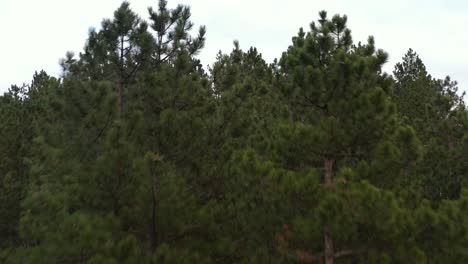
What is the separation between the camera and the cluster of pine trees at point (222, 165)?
686cm

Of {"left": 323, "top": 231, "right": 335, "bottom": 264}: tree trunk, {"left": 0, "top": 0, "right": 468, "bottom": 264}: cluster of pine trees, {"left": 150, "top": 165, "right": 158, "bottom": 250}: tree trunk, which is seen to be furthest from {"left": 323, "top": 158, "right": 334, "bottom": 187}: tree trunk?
{"left": 150, "top": 165, "right": 158, "bottom": 250}: tree trunk

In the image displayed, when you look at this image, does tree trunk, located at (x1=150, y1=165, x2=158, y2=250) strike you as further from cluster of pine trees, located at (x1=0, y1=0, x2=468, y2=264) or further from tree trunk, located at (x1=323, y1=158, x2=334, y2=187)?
tree trunk, located at (x1=323, y1=158, x2=334, y2=187)

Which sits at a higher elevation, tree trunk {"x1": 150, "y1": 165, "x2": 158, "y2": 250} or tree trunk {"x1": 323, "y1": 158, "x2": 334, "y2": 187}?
tree trunk {"x1": 323, "y1": 158, "x2": 334, "y2": 187}

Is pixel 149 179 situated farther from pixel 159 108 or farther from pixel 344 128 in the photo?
pixel 344 128

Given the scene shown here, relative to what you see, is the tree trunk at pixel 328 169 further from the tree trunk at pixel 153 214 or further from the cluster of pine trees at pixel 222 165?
the tree trunk at pixel 153 214

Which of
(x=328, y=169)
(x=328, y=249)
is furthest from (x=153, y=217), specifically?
(x=328, y=169)

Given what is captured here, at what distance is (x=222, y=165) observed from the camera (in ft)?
32.9

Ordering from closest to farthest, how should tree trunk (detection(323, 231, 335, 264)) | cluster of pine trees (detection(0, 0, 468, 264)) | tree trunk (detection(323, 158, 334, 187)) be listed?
cluster of pine trees (detection(0, 0, 468, 264)) → tree trunk (detection(323, 231, 335, 264)) → tree trunk (detection(323, 158, 334, 187))

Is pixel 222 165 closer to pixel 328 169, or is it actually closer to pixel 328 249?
pixel 328 169

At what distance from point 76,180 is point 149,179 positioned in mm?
1553

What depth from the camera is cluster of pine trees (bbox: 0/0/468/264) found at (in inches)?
270

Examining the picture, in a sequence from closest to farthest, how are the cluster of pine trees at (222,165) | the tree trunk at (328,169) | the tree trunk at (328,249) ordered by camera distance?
1. the cluster of pine trees at (222,165)
2. the tree trunk at (328,249)
3. the tree trunk at (328,169)

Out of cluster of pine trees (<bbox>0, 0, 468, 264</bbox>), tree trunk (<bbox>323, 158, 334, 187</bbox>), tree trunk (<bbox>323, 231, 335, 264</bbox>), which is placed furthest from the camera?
tree trunk (<bbox>323, 158, 334, 187</bbox>)

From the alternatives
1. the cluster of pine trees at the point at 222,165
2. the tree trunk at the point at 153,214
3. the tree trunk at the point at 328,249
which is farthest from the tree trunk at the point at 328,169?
the tree trunk at the point at 153,214
